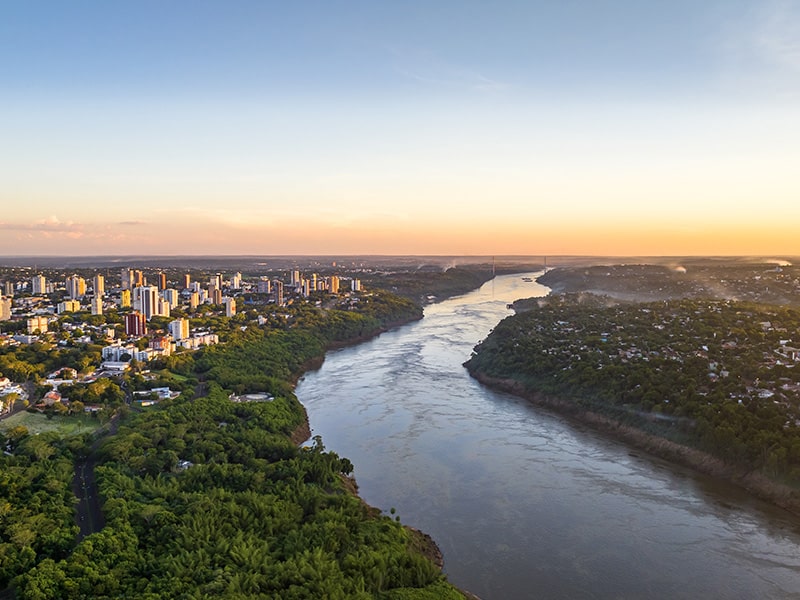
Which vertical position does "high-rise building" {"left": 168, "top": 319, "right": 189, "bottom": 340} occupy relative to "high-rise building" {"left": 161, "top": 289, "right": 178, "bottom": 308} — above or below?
below

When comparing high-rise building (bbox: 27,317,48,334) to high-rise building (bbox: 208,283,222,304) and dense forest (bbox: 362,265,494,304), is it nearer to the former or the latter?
high-rise building (bbox: 208,283,222,304)

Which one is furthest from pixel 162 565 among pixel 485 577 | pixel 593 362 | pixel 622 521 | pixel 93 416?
pixel 593 362

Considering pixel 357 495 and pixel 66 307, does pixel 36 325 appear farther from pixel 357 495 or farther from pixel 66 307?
pixel 357 495

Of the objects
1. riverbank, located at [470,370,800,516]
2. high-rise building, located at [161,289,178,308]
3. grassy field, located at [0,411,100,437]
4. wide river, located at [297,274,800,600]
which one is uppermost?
high-rise building, located at [161,289,178,308]

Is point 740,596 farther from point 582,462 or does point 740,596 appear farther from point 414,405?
point 414,405

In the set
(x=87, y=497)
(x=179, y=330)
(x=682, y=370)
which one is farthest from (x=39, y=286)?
(x=682, y=370)

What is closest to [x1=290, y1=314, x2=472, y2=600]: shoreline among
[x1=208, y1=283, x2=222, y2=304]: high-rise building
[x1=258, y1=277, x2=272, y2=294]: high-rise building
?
[x1=208, y1=283, x2=222, y2=304]: high-rise building
